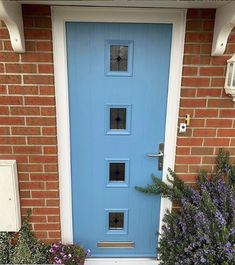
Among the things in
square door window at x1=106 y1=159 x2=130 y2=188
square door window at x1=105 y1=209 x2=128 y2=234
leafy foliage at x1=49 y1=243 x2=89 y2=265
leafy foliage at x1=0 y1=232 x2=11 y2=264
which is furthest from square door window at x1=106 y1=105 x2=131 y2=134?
leafy foliage at x1=0 y1=232 x2=11 y2=264

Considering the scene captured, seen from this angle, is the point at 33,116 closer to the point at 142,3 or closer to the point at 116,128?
the point at 116,128

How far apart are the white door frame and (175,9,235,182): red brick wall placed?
0.07m

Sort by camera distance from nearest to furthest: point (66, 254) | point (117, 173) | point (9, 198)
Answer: point (9, 198) < point (66, 254) < point (117, 173)

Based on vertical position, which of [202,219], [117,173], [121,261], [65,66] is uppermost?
[65,66]

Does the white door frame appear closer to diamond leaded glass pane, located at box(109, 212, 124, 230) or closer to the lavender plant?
A: the lavender plant

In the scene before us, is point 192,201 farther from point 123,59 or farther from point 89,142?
point 123,59

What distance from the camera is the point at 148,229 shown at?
2.58 metres

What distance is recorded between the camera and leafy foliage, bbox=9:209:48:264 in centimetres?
226

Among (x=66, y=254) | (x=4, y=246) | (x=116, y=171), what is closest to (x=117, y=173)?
(x=116, y=171)

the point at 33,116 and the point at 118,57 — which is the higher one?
the point at 118,57

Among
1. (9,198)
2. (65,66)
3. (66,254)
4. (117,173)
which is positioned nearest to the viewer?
(65,66)

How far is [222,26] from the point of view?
1.87 meters

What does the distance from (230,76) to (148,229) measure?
4.96 feet

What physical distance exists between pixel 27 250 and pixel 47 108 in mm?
1181
